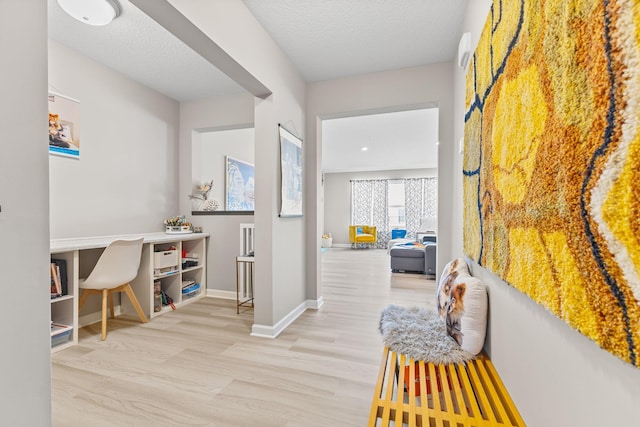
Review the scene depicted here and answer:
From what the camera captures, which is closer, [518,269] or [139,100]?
[518,269]

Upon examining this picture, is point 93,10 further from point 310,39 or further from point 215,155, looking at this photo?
point 215,155

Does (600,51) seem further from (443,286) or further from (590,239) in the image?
(443,286)

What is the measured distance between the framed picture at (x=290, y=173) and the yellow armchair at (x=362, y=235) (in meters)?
6.17

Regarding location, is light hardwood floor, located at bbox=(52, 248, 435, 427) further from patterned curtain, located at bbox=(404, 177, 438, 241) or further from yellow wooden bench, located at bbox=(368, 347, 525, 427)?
patterned curtain, located at bbox=(404, 177, 438, 241)

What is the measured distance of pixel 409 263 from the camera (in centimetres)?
507

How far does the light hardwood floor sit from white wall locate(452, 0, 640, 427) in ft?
2.59

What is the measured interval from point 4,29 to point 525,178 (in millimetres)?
1578

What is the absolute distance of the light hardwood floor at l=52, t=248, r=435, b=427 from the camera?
1448 millimetres

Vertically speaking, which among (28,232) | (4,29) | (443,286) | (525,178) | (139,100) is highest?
(139,100)

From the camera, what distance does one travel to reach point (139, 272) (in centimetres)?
286

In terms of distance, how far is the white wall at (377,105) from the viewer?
263cm

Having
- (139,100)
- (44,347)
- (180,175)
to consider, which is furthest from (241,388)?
(139,100)

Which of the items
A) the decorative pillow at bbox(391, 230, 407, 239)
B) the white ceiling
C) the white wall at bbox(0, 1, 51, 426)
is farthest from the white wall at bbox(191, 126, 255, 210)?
the decorative pillow at bbox(391, 230, 407, 239)

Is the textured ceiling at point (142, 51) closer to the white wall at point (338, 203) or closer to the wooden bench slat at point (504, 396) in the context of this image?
the wooden bench slat at point (504, 396)
